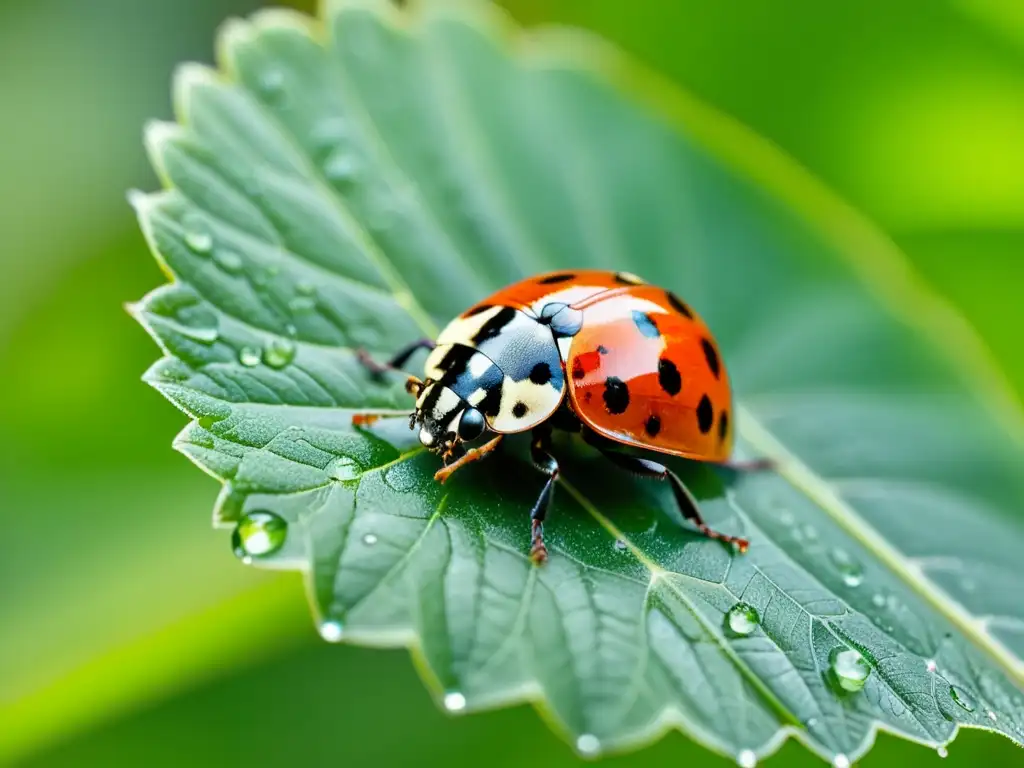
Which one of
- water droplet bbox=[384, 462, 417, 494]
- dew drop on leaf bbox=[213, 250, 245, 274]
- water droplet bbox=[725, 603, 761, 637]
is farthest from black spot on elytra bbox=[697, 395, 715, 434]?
dew drop on leaf bbox=[213, 250, 245, 274]

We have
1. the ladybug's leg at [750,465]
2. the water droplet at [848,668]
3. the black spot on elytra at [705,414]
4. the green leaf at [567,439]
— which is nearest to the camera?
the green leaf at [567,439]

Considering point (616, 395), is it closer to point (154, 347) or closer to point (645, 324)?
point (645, 324)

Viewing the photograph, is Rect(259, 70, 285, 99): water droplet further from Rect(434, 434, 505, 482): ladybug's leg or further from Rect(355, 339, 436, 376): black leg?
Rect(434, 434, 505, 482): ladybug's leg

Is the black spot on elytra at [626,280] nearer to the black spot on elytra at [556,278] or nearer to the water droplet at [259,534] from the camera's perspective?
the black spot on elytra at [556,278]

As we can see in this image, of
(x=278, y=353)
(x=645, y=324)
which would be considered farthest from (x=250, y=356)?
(x=645, y=324)

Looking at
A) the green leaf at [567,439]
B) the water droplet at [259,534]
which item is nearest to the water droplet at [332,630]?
the green leaf at [567,439]

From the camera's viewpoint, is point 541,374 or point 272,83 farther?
point 272,83

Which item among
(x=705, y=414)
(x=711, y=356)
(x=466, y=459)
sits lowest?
(x=466, y=459)

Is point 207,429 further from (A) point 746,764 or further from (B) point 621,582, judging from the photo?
(A) point 746,764

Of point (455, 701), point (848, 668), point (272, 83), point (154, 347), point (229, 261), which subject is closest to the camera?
point (455, 701)
